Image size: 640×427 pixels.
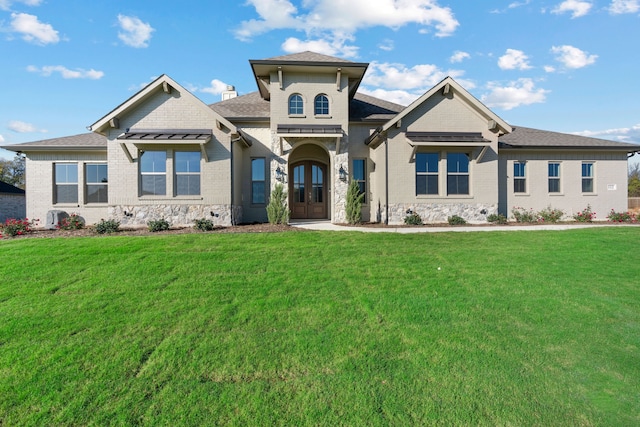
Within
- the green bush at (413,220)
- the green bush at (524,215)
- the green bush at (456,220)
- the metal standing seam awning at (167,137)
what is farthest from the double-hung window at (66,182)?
the green bush at (524,215)

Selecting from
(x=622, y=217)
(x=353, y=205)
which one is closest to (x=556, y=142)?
(x=622, y=217)

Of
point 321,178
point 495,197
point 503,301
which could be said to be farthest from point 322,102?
point 503,301

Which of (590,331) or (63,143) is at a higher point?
(63,143)

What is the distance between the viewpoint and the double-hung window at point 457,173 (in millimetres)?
13594

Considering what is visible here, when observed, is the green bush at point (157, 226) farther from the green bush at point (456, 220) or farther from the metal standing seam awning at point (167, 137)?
the green bush at point (456, 220)

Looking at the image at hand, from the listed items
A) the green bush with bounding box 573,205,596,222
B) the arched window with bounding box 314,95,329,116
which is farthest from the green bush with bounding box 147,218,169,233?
the green bush with bounding box 573,205,596,222

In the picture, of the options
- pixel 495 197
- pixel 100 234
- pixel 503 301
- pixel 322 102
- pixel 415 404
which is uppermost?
pixel 322 102

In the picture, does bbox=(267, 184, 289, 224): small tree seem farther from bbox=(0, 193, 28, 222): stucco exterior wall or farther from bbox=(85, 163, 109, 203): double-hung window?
bbox=(0, 193, 28, 222): stucco exterior wall

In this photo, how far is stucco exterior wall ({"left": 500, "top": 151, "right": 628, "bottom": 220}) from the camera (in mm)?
14984

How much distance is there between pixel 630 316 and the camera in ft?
16.5

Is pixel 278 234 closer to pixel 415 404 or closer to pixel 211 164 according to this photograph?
pixel 211 164

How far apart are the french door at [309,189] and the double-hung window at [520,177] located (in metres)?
8.88

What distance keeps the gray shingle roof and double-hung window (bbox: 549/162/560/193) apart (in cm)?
94

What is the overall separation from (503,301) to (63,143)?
56.7 feet
